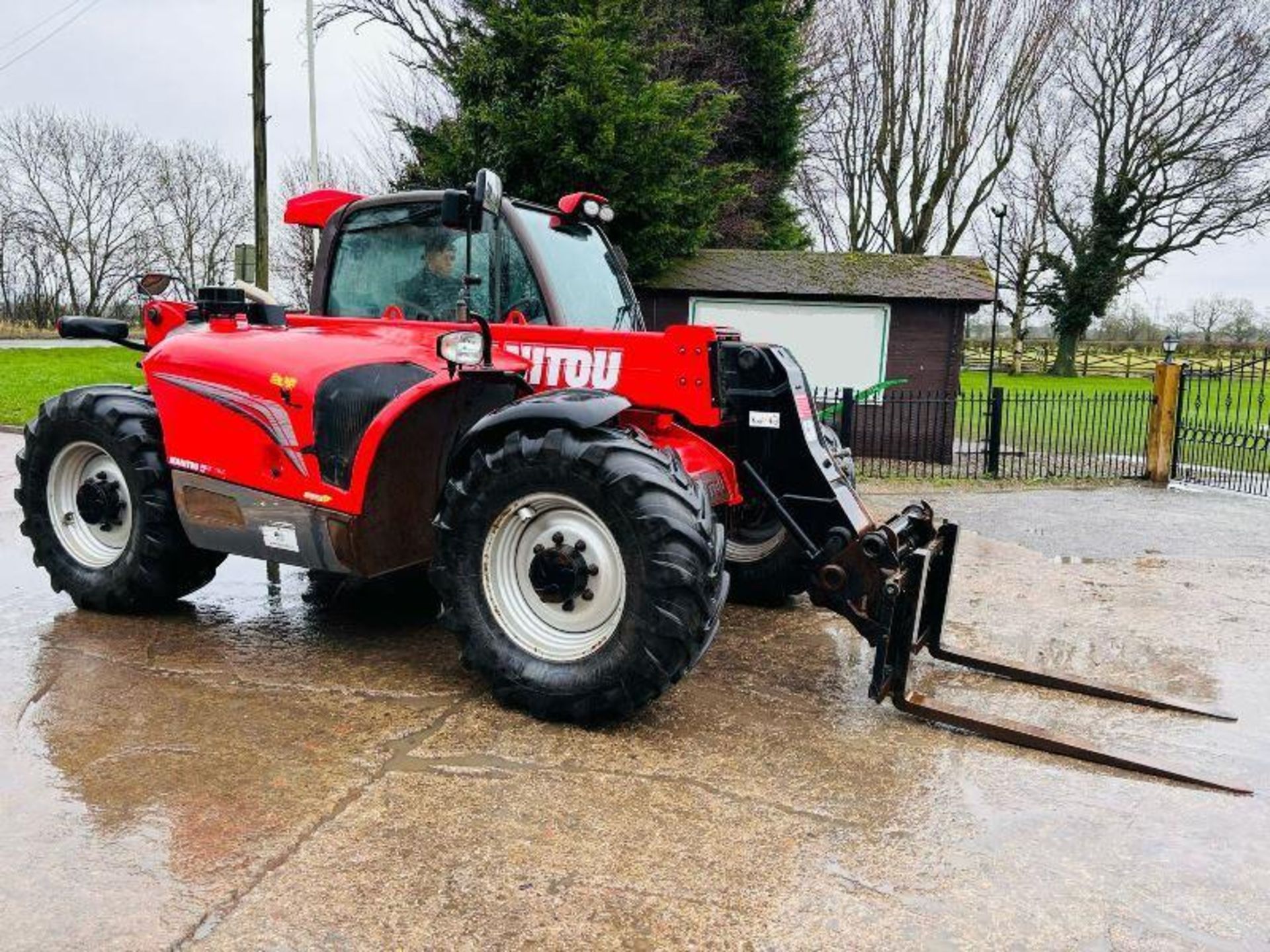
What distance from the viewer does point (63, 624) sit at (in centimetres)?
525

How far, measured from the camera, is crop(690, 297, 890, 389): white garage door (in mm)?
15586

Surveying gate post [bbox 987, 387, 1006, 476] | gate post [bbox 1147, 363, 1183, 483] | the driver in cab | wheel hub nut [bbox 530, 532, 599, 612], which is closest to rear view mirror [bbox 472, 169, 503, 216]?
the driver in cab

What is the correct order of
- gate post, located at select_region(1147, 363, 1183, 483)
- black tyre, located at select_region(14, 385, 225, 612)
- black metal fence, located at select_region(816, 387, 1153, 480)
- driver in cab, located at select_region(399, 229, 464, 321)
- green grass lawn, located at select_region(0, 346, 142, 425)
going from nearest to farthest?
driver in cab, located at select_region(399, 229, 464, 321) < black tyre, located at select_region(14, 385, 225, 612) < gate post, located at select_region(1147, 363, 1183, 483) < black metal fence, located at select_region(816, 387, 1153, 480) < green grass lawn, located at select_region(0, 346, 142, 425)

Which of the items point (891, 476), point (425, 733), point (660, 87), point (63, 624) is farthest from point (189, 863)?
point (660, 87)

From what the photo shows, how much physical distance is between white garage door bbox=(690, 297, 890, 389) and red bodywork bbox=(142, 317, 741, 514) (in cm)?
1110

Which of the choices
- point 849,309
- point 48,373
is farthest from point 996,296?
point 48,373

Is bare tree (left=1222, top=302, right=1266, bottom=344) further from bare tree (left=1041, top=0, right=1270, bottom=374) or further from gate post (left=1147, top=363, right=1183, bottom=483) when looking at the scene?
gate post (left=1147, top=363, right=1183, bottom=483)

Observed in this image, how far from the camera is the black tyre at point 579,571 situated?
3.77m

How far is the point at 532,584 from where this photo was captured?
4137 mm

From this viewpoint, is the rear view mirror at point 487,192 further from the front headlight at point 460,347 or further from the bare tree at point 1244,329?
the bare tree at point 1244,329

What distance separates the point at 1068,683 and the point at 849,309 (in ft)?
38.0

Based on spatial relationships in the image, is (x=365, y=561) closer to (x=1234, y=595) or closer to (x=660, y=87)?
(x=1234, y=595)

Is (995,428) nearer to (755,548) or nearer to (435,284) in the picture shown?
(755,548)

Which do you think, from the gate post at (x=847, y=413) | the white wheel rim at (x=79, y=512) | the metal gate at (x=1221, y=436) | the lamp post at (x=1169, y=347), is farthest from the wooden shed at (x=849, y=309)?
the white wheel rim at (x=79, y=512)
